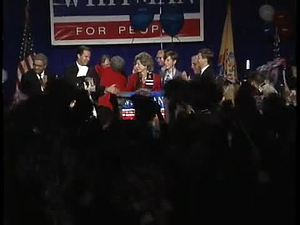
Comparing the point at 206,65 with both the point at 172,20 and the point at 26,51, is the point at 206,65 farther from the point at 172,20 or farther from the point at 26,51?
the point at 26,51

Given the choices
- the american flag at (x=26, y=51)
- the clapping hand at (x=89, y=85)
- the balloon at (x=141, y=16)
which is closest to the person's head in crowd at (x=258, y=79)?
the balloon at (x=141, y=16)

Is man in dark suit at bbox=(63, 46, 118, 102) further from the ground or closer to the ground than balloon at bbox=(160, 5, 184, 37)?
closer to the ground

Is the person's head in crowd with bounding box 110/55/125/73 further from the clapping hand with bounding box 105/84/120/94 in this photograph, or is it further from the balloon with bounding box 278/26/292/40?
the balloon with bounding box 278/26/292/40

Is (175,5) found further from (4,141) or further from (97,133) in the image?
(4,141)

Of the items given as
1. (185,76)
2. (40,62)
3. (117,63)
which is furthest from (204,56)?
(40,62)

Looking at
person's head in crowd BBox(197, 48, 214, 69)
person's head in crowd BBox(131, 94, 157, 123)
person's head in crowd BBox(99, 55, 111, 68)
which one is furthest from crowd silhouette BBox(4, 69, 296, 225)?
person's head in crowd BBox(99, 55, 111, 68)

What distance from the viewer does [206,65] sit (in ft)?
12.2

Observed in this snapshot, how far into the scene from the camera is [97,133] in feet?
12.0

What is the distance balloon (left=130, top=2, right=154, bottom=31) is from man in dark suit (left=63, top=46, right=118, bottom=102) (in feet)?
0.98

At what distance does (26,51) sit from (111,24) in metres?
0.50

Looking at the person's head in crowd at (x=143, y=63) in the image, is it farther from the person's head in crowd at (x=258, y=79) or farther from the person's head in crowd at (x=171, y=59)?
the person's head in crowd at (x=258, y=79)

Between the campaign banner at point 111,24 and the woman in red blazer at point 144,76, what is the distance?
0.10 m

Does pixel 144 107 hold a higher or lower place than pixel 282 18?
lower

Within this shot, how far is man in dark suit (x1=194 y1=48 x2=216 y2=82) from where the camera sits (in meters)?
3.69
